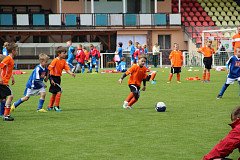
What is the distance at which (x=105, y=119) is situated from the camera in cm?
1402

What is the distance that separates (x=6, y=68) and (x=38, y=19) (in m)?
37.2

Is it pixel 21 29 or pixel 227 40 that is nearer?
pixel 227 40

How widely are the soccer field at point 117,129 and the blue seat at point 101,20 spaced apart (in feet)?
107

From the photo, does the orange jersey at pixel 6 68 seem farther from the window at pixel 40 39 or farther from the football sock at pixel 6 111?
the window at pixel 40 39

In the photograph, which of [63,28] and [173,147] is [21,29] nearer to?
[63,28]

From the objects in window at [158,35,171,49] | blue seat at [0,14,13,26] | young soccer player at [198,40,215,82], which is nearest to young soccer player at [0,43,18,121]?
young soccer player at [198,40,215,82]

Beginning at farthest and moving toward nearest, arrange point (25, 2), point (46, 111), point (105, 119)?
1. point (25, 2)
2. point (46, 111)
3. point (105, 119)

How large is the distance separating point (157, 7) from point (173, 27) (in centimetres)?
451

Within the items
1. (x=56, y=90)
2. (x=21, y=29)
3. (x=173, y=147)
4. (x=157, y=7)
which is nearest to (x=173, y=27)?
(x=157, y=7)

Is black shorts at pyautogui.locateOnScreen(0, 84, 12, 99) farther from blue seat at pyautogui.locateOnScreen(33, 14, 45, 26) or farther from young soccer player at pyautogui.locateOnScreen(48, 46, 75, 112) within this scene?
blue seat at pyautogui.locateOnScreen(33, 14, 45, 26)

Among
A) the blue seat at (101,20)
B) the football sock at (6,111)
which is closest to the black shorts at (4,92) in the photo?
the football sock at (6,111)

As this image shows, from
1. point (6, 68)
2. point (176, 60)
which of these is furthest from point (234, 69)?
point (176, 60)

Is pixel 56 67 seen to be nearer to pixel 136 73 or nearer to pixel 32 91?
pixel 32 91

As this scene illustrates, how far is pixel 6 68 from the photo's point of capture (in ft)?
48.0
